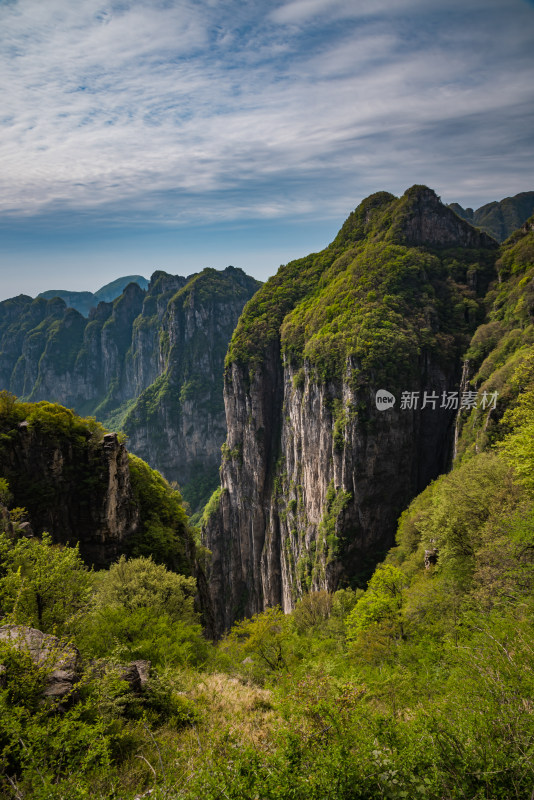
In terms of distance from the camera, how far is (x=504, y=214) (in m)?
152

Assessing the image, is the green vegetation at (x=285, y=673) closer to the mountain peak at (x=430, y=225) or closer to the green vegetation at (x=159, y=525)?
the green vegetation at (x=159, y=525)

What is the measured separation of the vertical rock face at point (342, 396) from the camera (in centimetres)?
5969

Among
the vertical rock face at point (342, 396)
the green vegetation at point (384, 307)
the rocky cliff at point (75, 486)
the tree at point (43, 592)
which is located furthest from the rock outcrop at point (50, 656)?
the green vegetation at point (384, 307)

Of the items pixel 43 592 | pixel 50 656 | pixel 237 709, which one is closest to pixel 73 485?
pixel 43 592

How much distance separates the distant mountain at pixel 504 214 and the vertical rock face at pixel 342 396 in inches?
3342

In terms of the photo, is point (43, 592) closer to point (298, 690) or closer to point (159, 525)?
point (298, 690)

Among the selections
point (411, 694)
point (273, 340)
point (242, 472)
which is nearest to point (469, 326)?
point (273, 340)

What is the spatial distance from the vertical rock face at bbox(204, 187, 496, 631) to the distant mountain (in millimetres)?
84894

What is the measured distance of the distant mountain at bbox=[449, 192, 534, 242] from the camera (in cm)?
14538

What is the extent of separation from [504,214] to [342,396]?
446 ft

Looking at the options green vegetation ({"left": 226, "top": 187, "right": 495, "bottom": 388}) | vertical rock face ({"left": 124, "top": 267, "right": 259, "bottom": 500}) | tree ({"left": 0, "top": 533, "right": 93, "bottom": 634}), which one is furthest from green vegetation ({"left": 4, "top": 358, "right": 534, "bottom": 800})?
vertical rock face ({"left": 124, "top": 267, "right": 259, "bottom": 500})

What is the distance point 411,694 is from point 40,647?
1240cm

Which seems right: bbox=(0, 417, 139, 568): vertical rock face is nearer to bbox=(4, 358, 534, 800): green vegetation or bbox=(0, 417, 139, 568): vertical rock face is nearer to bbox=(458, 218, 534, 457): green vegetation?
bbox=(4, 358, 534, 800): green vegetation

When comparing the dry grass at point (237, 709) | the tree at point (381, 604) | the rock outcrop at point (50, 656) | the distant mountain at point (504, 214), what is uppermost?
the distant mountain at point (504, 214)
